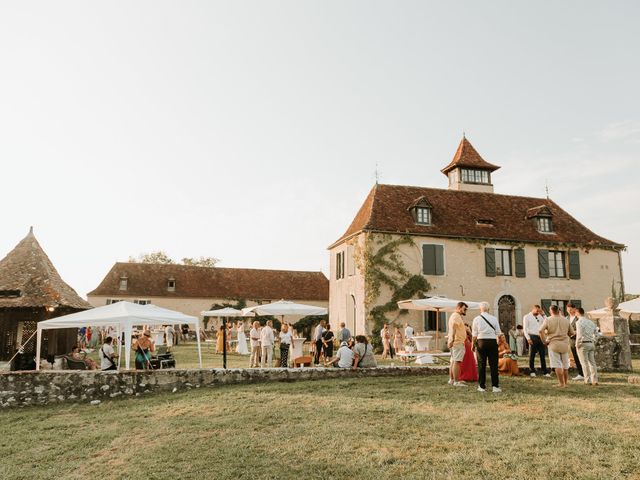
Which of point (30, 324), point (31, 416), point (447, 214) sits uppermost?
point (447, 214)

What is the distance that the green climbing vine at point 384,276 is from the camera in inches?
970

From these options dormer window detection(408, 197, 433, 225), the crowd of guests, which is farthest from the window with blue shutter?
the crowd of guests

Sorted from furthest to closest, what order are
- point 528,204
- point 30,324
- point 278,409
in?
point 528,204 < point 30,324 < point 278,409

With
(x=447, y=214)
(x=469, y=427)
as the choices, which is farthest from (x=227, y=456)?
(x=447, y=214)

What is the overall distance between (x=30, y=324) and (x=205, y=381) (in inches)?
467

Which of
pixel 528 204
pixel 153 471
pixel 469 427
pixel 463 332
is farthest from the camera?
pixel 528 204

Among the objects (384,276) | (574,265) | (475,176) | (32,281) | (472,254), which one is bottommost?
(32,281)

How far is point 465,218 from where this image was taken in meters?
27.4

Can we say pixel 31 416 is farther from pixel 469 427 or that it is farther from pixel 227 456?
pixel 469 427

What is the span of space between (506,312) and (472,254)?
3486 mm

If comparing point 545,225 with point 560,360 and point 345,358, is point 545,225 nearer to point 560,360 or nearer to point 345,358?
point 560,360

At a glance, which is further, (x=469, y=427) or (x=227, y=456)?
(x=469, y=427)

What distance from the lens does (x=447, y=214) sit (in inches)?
1079

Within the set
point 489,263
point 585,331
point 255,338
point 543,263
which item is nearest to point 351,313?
point 489,263
